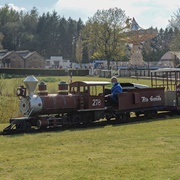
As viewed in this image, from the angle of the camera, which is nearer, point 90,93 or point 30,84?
point 30,84

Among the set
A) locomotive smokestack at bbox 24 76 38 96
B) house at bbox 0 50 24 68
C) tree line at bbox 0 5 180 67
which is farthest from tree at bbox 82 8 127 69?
locomotive smokestack at bbox 24 76 38 96

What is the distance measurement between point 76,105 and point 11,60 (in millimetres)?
79247

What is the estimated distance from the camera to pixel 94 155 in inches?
356

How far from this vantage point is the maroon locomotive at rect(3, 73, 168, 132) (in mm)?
14438

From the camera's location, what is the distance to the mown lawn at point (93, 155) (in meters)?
7.38

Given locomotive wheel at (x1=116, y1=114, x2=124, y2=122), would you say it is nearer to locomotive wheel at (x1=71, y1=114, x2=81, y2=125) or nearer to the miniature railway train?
the miniature railway train

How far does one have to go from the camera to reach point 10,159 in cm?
883

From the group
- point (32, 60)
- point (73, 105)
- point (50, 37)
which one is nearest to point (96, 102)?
point (73, 105)

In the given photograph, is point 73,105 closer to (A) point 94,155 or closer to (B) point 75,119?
(B) point 75,119

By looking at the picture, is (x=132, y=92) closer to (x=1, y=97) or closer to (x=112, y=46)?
(x=1, y=97)

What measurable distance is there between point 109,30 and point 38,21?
200 feet

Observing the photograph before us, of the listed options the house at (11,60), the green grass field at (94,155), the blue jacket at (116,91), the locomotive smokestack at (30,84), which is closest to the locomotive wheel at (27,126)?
the green grass field at (94,155)

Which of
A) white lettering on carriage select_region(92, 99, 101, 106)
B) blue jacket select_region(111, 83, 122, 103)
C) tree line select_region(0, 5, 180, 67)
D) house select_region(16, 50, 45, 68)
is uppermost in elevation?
tree line select_region(0, 5, 180, 67)

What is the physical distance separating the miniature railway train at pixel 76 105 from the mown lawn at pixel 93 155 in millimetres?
1645
